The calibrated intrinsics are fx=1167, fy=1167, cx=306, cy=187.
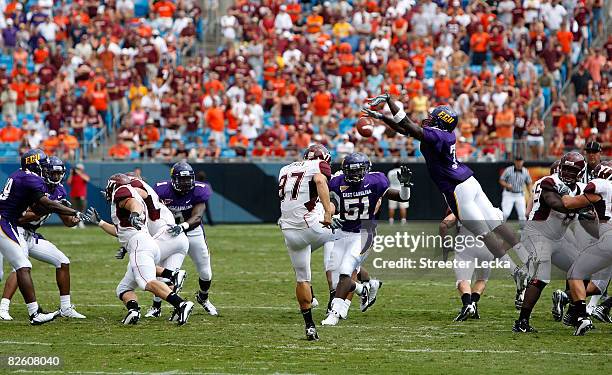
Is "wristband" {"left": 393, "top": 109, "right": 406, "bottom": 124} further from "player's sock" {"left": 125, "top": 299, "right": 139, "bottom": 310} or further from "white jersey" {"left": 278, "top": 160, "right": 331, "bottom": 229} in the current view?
"player's sock" {"left": 125, "top": 299, "right": 139, "bottom": 310}

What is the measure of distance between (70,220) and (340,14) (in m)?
16.4

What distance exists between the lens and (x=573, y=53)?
24922mm

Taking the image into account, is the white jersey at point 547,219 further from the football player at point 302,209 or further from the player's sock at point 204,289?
the player's sock at point 204,289

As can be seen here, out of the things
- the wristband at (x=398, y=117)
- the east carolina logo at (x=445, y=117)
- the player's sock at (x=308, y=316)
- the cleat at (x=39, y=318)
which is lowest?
the cleat at (x=39, y=318)

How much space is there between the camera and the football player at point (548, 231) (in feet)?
32.0

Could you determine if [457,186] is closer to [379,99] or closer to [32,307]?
[379,99]

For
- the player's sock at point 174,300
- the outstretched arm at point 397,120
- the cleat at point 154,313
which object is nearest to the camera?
the outstretched arm at point 397,120

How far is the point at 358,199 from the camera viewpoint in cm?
1090

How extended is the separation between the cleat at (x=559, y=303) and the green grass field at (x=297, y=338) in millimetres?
133

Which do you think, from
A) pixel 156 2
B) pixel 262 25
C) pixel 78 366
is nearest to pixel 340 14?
pixel 262 25

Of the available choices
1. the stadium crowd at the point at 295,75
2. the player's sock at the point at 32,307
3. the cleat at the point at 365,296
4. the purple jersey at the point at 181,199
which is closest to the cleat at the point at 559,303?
the cleat at the point at 365,296

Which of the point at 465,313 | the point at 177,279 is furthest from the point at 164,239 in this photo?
the point at 465,313

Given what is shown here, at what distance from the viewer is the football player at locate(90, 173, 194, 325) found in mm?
10211

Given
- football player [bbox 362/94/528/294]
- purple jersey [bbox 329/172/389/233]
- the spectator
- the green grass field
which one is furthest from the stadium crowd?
football player [bbox 362/94/528/294]
